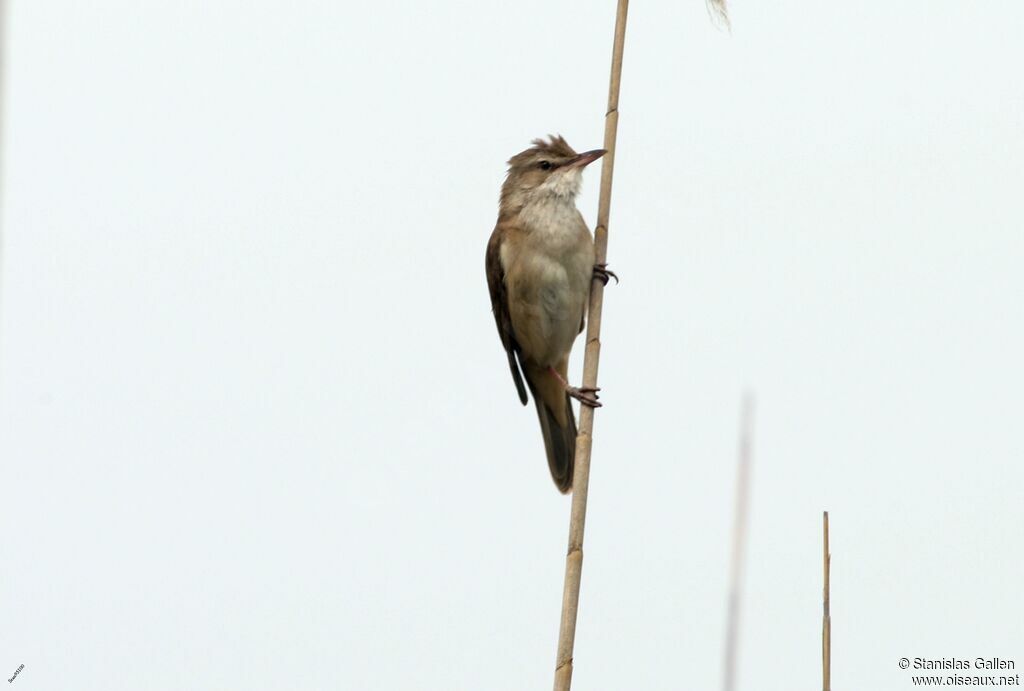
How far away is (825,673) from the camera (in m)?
2.82

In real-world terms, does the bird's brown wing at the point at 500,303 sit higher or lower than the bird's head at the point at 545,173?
lower

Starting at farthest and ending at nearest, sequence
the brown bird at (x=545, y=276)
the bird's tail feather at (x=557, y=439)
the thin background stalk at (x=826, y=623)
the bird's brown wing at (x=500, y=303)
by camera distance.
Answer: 1. the bird's tail feather at (x=557, y=439)
2. the bird's brown wing at (x=500, y=303)
3. the brown bird at (x=545, y=276)
4. the thin background stalk at (x=826, y=623)

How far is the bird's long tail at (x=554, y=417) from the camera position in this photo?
20.2ft

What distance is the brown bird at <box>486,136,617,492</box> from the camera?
543 cm

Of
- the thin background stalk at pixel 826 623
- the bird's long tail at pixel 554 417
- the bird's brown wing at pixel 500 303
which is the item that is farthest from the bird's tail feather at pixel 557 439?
the thin background stalk at pixel 826 623

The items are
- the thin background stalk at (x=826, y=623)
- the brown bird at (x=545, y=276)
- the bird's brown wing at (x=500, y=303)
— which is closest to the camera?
the thin background stalk at (x=826, y=623)

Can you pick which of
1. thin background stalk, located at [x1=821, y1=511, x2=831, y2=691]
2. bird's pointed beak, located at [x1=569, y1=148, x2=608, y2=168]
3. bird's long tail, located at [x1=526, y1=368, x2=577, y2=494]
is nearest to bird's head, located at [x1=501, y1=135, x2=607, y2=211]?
bird's pointed beak, located at [x1=569, y1=148, x2=608, y2=168]

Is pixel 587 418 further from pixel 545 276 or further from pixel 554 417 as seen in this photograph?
pixel 554 417

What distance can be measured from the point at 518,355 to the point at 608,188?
241 cm

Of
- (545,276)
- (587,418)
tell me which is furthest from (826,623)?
(545,276)

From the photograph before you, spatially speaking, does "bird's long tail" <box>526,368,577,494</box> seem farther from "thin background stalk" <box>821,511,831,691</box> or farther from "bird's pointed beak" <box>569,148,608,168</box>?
"thin background stalk" <box>821,511,831,691</box>

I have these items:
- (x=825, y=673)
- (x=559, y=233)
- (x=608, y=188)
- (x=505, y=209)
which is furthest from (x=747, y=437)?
(x=505, y=209)

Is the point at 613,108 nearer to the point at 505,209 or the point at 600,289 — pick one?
the point at 600,289

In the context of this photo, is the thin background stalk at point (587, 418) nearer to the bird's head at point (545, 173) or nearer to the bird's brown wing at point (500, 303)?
the bird's head at point (545, 173)
